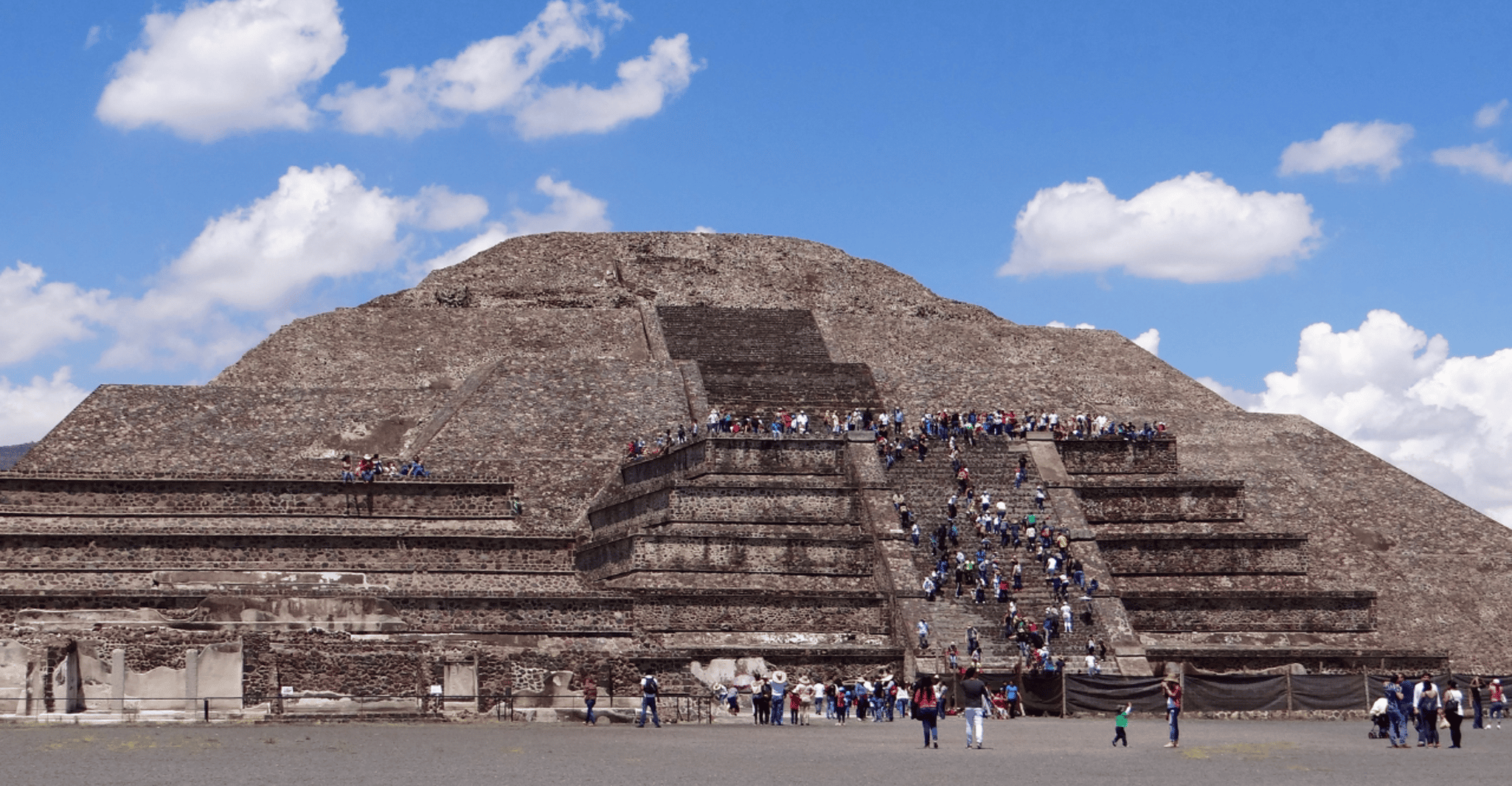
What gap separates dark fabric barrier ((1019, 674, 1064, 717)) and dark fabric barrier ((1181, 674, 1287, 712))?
1895 millimetres

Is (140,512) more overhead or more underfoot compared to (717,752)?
more overhead

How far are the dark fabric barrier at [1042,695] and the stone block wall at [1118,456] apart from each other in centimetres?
965

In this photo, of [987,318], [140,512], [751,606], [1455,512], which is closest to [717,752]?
[751,606]

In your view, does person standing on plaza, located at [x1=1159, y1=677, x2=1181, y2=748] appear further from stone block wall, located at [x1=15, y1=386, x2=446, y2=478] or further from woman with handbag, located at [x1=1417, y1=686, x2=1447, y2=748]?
stone block wall, located at [x1=15, y1=386, x2=446, y2=478]

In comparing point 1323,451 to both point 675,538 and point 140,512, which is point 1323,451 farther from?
point 140,512

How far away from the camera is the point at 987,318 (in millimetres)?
52344

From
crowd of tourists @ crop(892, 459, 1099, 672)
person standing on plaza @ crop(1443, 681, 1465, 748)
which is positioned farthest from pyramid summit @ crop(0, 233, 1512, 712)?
person standing on plaza @ crop(1443, 681, 1465, 748)

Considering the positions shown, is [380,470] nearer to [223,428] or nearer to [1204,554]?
[223,428]

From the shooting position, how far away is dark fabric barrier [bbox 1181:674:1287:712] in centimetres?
2745

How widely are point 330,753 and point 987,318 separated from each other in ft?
118

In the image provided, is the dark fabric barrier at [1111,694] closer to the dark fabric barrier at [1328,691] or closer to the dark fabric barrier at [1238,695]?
the dark fabric barrier at [1238,695]

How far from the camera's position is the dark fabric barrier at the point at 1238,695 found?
2745cm

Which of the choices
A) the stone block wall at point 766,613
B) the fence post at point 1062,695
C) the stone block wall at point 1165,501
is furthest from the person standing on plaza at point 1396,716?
the stone block wall at point 1165,501

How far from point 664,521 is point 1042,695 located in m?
7.63
